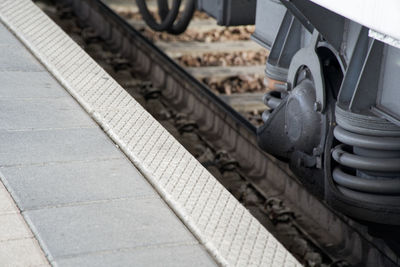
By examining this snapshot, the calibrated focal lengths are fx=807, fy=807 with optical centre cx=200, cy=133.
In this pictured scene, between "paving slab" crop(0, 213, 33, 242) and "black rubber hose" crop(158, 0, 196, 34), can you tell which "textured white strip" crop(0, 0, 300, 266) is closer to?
"paving slab" crop(0, 213, 33, 242)

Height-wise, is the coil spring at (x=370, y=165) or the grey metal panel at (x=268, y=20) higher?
the grey metal panel at (x=268, y=20)

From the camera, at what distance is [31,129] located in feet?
13.4

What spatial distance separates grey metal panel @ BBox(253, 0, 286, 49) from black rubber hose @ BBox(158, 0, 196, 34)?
5.55 feet

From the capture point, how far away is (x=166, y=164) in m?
3.71

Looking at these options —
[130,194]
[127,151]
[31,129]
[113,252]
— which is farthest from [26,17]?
[113,252]

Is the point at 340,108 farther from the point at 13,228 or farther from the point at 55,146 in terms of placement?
the point at 13,228

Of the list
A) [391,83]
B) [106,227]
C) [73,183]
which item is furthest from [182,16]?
[106,227]

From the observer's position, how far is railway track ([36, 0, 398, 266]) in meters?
4.69

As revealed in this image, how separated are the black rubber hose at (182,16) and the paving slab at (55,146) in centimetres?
289

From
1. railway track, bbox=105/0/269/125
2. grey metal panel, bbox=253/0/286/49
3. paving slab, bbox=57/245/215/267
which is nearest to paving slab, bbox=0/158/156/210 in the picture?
paving slab, bbox=57/245/215/267

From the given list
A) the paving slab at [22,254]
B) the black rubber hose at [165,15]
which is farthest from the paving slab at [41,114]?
the black rubber hose at [165,15]

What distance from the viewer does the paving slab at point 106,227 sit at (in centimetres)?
297

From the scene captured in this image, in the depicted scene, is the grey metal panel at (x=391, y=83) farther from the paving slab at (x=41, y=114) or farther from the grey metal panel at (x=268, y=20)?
the paving slab at (x=41, y=114)

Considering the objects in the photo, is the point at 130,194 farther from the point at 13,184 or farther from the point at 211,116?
the point at 211,116
